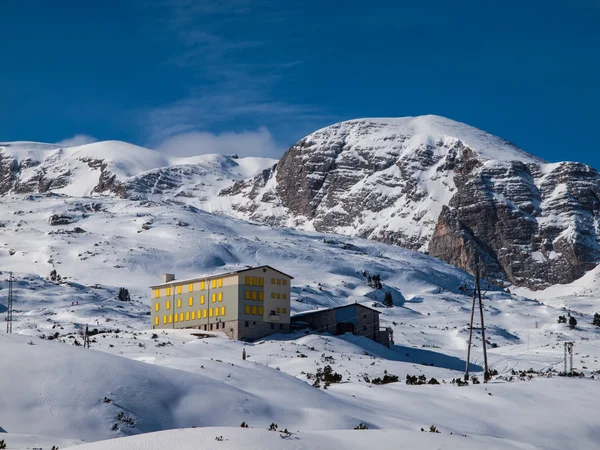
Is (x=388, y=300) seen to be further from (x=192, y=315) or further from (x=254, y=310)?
(x=254, y=310)

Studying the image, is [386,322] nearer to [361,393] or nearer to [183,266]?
[183,266]

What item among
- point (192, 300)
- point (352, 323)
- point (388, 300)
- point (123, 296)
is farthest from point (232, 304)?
point (388, 300)

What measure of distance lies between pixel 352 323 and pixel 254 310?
34.0 feet

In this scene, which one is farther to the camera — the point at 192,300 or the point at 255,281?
the point at 192,300

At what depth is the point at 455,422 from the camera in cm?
3662

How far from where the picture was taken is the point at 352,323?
3398 inches

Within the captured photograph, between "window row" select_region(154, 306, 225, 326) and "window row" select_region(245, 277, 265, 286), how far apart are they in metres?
3.36

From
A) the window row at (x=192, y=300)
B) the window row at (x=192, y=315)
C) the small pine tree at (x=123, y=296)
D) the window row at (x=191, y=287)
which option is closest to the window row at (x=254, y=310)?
the window row at (x=192, y=315)

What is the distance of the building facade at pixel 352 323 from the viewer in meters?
85.5

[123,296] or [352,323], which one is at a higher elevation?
[123,296]

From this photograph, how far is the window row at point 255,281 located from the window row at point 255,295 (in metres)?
0.77

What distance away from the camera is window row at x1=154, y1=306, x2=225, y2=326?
82.8 meters

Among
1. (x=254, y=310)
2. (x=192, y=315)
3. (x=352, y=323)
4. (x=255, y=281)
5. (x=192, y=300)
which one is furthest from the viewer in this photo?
(x=192, y=300)

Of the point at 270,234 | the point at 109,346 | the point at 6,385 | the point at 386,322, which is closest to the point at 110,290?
the point at 386,322
